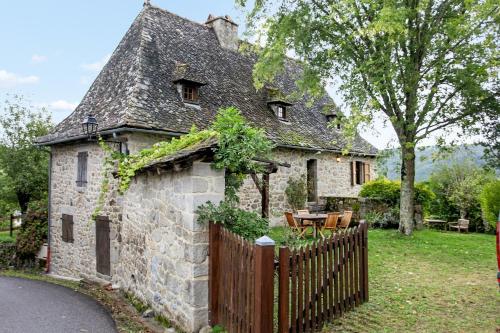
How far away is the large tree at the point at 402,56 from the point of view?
10.1 meters

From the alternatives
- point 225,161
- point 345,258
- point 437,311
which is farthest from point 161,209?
point 437,311

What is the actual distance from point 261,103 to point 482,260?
29.8 ft

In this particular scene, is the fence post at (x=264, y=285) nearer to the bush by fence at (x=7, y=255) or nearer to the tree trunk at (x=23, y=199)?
the bush by fence at (x=7, y=255)

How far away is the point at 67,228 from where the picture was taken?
1199cm

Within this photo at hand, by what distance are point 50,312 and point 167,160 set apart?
4.73 meters

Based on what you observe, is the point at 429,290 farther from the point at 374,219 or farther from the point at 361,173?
the point at 361,173

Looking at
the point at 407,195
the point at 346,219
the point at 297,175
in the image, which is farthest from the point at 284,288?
the point at 297,175

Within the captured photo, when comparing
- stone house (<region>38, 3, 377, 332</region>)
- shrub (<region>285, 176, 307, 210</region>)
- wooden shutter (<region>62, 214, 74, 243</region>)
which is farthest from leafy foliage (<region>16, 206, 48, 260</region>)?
shrub (<region>285, 176, 307, 210</region>)

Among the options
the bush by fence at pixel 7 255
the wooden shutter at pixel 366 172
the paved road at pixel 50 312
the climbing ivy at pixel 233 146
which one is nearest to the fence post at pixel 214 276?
the climbing ivy at pixel 233 146

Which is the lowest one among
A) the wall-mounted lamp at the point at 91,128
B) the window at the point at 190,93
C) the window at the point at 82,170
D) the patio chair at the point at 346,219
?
the patio chair at the point at 346,219

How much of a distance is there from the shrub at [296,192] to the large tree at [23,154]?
41.1 feet

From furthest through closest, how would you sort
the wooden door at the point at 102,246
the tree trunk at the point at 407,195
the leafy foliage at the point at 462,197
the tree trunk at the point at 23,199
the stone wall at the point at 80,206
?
the tree trunk at the point at 23,199 → the leafy foliage at the point at 462,197 → the tree trunk at the point at 407,195 → the wooden door at the point at 102,246 → the stone wall at the point at 80,206

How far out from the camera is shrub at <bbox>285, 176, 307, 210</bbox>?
48.1ft

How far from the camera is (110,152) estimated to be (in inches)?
388
